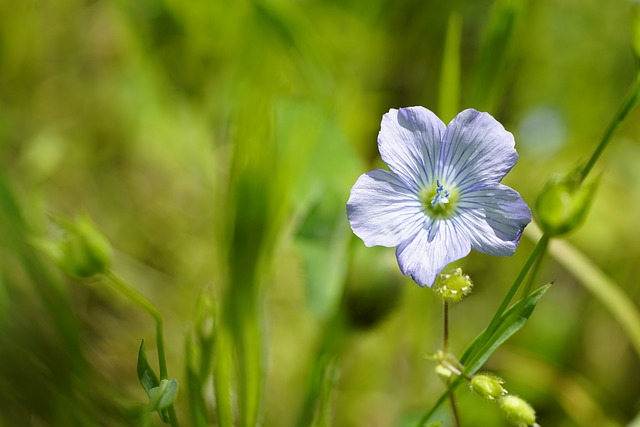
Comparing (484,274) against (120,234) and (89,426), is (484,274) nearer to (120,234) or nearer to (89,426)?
(120,234)

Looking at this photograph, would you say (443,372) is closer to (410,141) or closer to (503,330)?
(503,330)

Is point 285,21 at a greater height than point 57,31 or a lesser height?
greater

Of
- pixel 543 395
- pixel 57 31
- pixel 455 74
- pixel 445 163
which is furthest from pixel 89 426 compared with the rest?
pixel 57 31

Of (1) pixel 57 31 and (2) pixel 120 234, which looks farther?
(1) pixel 57 31

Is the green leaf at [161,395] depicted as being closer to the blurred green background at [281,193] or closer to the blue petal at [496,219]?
the blurred green background at [281,193]

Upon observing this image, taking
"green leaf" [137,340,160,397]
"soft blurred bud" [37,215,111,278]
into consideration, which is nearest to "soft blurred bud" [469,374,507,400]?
"green leaf" [137,340,160,397]

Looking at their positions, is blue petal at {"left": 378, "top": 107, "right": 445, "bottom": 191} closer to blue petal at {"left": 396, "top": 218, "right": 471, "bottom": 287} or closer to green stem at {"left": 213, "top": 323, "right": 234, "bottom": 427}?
blue petal at {"left": 396, "top": 218, "right": 471, "bottom": 287}

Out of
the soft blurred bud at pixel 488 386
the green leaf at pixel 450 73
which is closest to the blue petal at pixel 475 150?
the soft blurred bud at pixel 488 386
